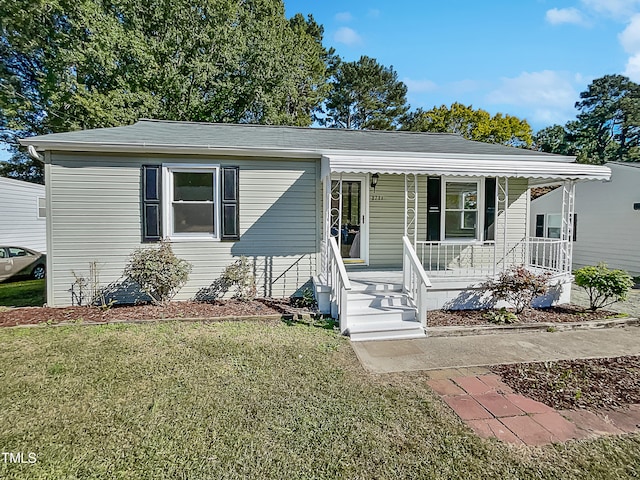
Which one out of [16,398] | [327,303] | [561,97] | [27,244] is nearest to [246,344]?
[327,303]

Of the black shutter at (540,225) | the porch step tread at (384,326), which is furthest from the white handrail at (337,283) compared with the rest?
the black shutter at (540,225)

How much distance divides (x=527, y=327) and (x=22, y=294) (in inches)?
454

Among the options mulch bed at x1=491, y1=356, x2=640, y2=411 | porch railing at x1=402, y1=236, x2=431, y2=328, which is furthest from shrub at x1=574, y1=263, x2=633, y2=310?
porch railing at x1=402, y1=236, x2=431, y2=328

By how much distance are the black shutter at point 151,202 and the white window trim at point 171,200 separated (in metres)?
0.10

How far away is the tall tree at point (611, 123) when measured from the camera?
97.5 ft

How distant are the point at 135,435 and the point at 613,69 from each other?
43.2 meters

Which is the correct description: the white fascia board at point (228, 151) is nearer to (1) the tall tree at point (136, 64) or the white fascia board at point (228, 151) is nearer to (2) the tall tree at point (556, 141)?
(1) the tall tree at point (136, 64)

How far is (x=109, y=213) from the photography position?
7.01 metres

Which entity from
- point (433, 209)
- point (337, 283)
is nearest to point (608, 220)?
point (433, 209)

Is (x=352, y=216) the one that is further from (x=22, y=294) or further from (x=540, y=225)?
(x=540, y=225)

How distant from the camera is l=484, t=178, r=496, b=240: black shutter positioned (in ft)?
28.2

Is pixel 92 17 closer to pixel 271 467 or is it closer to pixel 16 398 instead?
pixel 16 398

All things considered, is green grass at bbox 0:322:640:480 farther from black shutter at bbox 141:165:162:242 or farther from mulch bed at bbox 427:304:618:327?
black shutter at bbox 141:165:162:242

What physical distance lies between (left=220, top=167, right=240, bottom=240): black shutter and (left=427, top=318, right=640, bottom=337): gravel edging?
4392 millimetres
